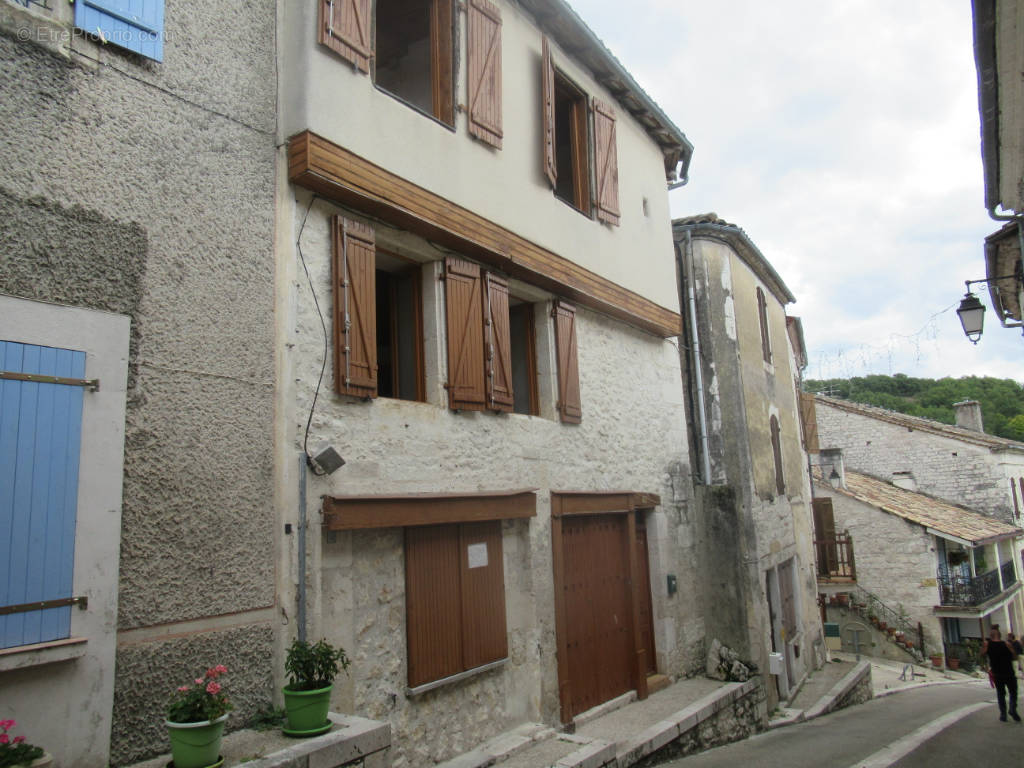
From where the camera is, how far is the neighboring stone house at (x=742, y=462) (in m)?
10.2

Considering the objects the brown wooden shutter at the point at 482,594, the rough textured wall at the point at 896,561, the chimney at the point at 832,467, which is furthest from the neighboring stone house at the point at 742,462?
the chimney at the point at 832,467

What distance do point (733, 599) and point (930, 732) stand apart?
2829 mm

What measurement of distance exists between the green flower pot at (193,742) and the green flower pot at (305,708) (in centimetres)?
62

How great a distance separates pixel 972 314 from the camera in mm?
9039

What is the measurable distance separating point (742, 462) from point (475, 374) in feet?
18.7

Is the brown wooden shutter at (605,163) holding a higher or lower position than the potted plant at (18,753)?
higher

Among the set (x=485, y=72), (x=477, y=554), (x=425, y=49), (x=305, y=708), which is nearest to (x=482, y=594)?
(x=477, y=554)

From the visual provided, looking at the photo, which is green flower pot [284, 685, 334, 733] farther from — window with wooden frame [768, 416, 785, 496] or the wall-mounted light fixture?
window with wooden frame [768, 416, 785, 496]

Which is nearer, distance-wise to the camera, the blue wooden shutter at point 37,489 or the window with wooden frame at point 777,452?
the blue wooden shutter at point 37,489

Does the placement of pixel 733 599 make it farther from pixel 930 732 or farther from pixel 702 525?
pixel 930 732

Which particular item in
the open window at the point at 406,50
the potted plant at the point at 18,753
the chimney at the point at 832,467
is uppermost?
the open window at the point at 406,50

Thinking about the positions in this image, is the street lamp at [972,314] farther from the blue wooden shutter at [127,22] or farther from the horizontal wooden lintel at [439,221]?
the blue wooden shutter at [127,22]

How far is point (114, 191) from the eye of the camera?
14.5 ft

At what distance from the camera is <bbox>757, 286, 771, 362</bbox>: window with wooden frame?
13.5m
